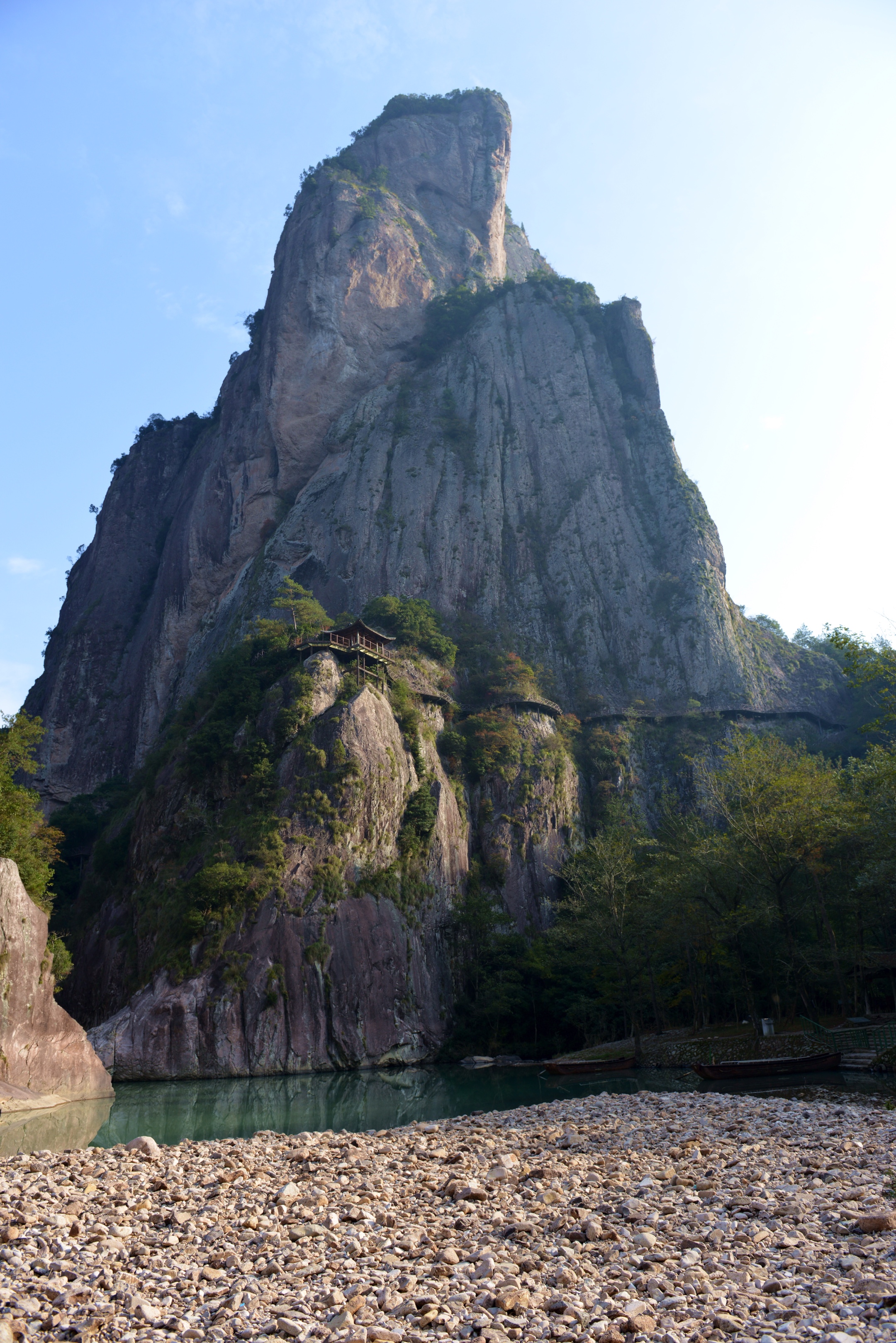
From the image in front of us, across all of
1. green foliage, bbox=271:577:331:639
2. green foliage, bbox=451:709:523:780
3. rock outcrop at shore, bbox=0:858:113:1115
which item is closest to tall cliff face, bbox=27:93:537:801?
green foliage, bbox=271:577:331:639

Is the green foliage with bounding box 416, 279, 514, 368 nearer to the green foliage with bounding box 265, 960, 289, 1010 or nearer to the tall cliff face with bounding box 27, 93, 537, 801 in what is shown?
the tall cliff face with bounding box 27, 93, 537, 801

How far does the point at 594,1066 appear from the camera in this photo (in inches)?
1190

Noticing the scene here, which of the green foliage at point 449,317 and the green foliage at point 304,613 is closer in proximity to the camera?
the green foliage at point 304,613

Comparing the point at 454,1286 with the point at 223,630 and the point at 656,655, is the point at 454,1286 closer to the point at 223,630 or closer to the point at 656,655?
the point at 656,655

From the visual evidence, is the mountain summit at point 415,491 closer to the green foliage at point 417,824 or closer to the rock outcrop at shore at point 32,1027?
the green foliage at point 417,824

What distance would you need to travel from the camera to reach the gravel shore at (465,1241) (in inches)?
262

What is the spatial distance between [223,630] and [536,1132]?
60071 mm

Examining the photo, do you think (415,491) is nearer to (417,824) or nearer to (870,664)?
(417,824)

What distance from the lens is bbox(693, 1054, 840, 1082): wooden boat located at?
22.5 meters

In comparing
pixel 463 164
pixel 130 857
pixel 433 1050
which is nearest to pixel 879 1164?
pixel 433 1050

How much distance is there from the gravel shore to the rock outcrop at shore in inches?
537

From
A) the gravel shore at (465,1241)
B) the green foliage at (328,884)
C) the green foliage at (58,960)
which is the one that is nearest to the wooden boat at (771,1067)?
the gravel shore at (465,1241)

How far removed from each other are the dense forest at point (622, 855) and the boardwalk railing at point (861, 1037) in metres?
3.59

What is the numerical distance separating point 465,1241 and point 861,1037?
18.3 meters
